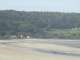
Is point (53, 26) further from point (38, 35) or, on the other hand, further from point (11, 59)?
point (11, 59)

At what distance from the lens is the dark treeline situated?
76.9 meters

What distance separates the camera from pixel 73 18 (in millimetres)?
104188

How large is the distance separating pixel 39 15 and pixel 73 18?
12074 mm

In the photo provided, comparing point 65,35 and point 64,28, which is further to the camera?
point 64,28

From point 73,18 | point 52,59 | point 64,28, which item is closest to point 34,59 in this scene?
point 52,59

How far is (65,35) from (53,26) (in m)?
19.2

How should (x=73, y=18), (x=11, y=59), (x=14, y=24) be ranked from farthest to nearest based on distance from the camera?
1. (x=73, y=18)
2. (x=14, y=24)
3. (x=11, y=59)

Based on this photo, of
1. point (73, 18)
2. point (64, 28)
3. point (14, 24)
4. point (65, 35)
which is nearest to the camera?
point (65, 35)

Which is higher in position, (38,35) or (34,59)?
(34,59)

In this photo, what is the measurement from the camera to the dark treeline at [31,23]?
7694 centimetres

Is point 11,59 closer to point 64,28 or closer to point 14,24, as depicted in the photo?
point 14,24

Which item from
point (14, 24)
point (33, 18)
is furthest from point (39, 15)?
point (14, 24)

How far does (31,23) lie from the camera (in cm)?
9088

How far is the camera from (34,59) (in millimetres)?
22578
